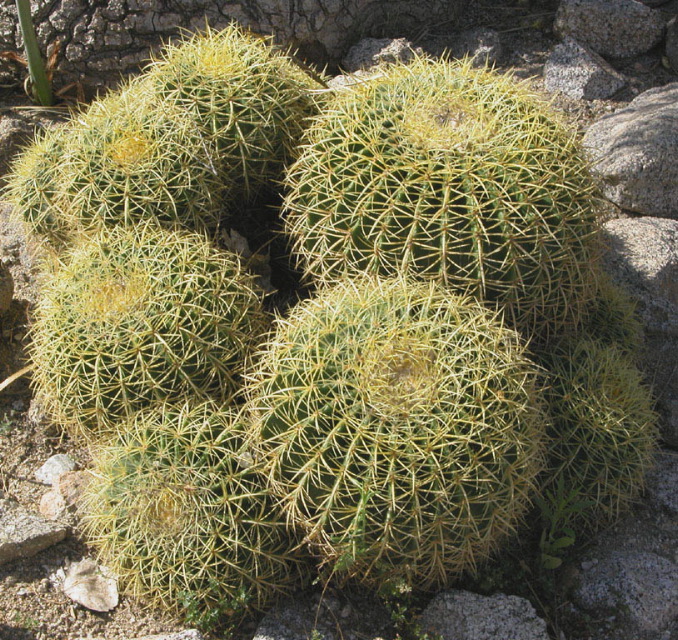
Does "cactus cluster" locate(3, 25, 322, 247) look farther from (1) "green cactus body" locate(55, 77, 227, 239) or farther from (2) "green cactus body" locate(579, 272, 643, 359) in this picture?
(2) "green cactus body" locate(579, 272, 643, 359)

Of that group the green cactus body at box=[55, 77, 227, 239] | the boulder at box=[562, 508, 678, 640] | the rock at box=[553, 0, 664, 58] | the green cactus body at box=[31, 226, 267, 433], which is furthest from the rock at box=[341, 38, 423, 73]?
the boulder at box=[562, 508, 678, 640]

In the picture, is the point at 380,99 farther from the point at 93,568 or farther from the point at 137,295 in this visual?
the point at 93,568

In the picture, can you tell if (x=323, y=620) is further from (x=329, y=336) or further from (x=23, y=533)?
(x=23, y=533)

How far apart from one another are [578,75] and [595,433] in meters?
3.33

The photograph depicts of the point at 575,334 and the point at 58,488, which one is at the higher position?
the point at 575,334

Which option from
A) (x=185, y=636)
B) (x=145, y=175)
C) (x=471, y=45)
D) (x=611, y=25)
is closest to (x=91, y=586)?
(x=185, y=636)

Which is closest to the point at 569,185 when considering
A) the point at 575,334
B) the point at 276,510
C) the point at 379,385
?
the point at 575,334

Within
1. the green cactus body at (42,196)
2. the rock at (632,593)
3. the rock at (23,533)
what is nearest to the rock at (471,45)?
the green cactus body at (42,196)

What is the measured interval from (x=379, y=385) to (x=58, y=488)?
5.58 feet

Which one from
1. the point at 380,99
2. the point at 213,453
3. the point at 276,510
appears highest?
the point at 380,99

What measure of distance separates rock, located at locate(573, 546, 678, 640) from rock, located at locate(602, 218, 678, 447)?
1.08 metres

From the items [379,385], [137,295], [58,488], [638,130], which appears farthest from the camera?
[638,130]

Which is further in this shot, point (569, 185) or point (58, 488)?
point (58, 488)

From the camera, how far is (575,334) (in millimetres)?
3436
